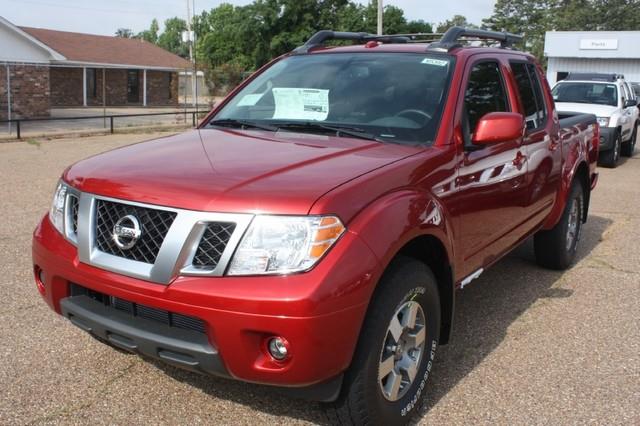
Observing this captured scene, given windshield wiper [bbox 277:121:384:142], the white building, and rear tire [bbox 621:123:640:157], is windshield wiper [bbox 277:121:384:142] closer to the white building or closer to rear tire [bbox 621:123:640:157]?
rear tire [bbox 621:123:640:157]

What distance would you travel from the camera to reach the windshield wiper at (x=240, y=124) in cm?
377

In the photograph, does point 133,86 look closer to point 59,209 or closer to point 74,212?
point 59,209

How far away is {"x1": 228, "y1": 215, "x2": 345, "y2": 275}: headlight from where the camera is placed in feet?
8.07

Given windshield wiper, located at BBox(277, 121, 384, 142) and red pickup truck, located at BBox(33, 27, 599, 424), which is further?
windshield wiper, located at BBox(277, 121, 384, 142)

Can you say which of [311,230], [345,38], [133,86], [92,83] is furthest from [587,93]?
[133,86]

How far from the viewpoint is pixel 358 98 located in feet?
12.4

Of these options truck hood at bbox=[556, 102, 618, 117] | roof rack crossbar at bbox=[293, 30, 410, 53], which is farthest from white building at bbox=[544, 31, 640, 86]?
roof rack crossbar at bbox=[293, 30, 410, 53]

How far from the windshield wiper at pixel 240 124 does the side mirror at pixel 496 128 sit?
1139 mm

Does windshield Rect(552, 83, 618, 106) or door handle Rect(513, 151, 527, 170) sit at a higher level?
windshield Rect(552, 83, 618, 106)

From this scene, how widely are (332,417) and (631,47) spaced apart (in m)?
45.2

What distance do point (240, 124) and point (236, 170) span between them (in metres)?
1.17

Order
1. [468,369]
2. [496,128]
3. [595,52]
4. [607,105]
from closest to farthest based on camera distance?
[496,128] → [468,369] → [607,105] → [595,52]

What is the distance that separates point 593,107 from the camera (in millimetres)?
13781

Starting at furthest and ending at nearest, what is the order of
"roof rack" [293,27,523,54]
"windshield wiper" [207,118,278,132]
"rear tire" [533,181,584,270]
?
1. "rear tire" [533,181,584,270]
2. "roof rack" [293,27,523,54]
3. "windshield wiper" [207,118,278,132]
